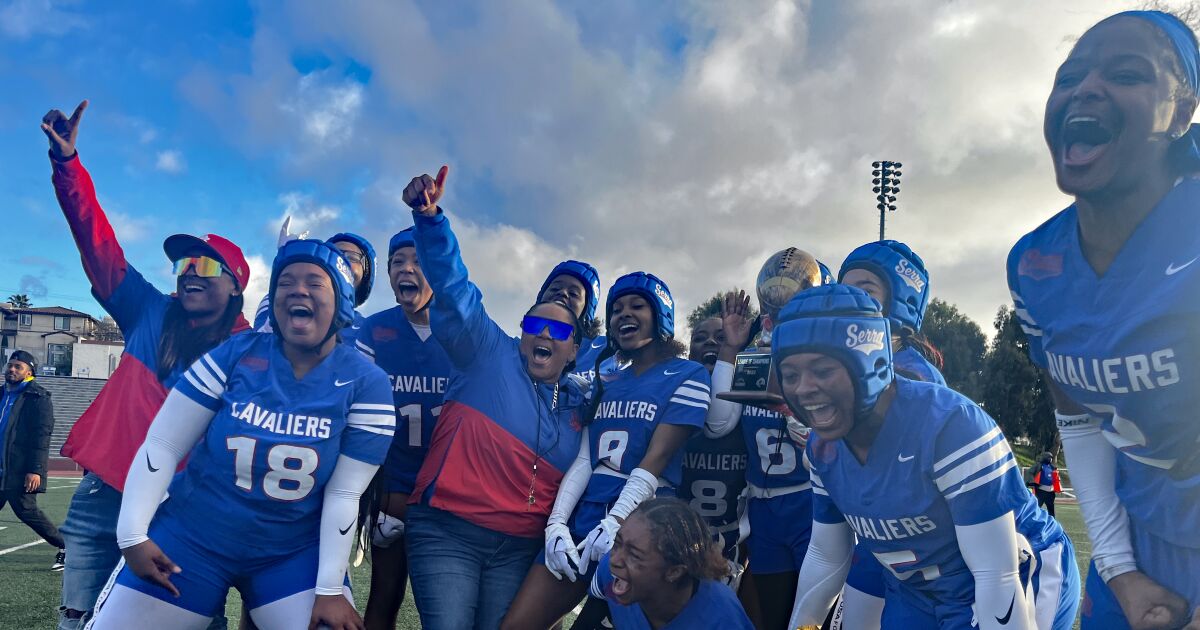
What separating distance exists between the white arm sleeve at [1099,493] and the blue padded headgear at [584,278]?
250 cm

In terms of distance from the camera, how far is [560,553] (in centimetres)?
365

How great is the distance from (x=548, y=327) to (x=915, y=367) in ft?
5.76

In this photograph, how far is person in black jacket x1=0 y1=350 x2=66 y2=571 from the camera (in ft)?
28.1

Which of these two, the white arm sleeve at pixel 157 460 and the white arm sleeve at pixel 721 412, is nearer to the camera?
the white arm sleeve at pixel 157 460

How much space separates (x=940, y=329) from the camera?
137ft

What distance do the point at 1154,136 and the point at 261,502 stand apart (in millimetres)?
3325

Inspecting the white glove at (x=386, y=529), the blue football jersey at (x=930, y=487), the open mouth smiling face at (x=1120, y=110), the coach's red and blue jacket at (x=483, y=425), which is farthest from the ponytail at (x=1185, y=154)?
the white glove at (x=386, y=529)

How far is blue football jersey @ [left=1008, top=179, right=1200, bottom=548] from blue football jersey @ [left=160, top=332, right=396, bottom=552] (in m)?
2.56

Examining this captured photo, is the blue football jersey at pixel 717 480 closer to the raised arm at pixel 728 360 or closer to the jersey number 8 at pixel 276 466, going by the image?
the raised arm at pixel 728 360

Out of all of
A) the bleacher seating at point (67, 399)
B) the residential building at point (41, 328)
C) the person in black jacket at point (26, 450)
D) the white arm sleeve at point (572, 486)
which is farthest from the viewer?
the residential building at point (41, 328)

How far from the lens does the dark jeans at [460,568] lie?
3.64 metres

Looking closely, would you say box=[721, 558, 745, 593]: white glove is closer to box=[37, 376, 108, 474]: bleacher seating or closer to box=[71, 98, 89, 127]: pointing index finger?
box=[71, 98, 89, 127]: pointing index finger

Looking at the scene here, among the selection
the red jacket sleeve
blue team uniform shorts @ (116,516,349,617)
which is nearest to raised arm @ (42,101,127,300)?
the red jacket sleeve

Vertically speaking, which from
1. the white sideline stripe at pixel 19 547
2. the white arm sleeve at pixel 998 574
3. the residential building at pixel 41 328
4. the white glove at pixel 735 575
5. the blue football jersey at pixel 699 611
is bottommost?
the white sideline stripe at pixel 19 547
